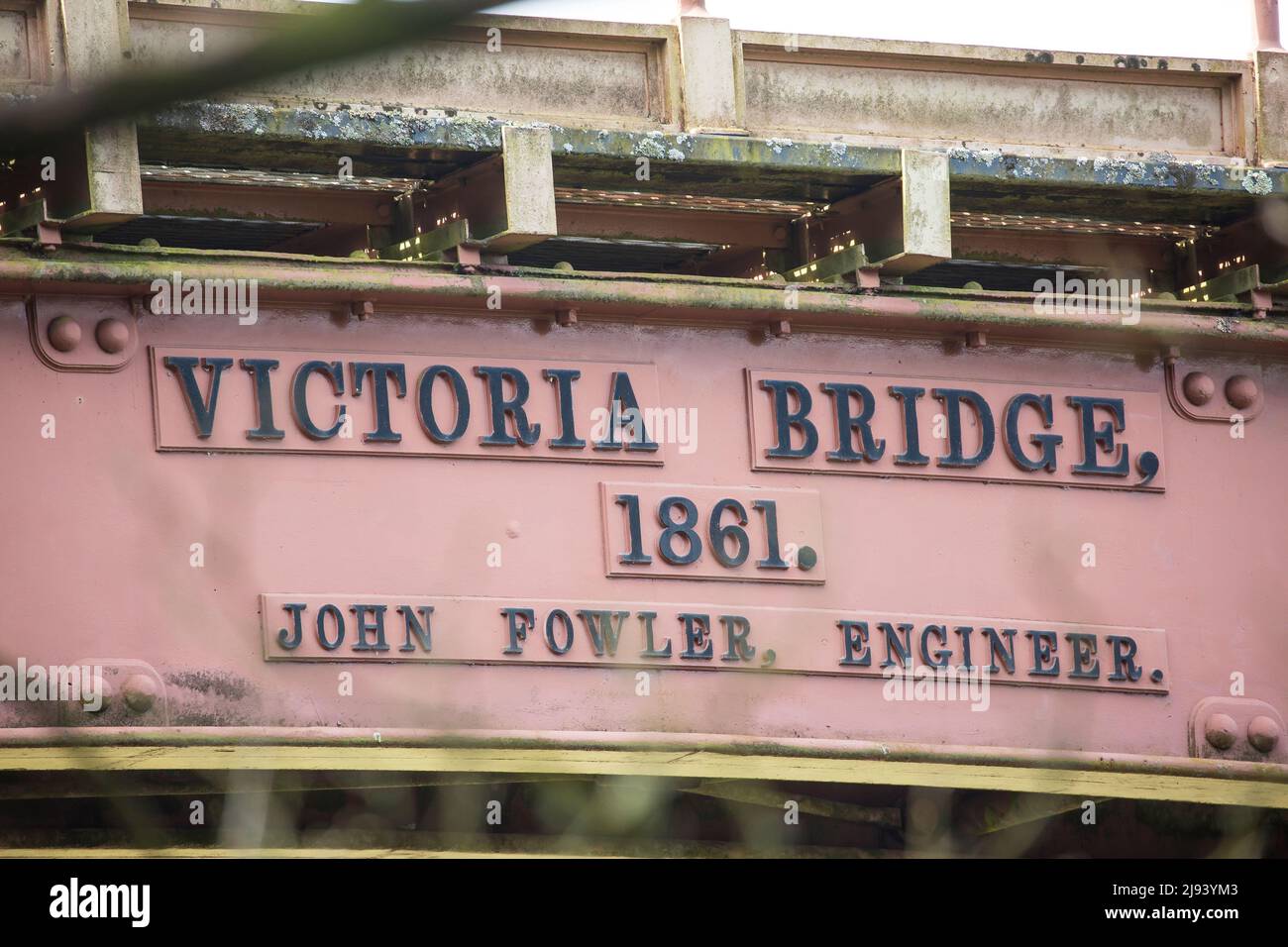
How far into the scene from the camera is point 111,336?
9352 millimetres

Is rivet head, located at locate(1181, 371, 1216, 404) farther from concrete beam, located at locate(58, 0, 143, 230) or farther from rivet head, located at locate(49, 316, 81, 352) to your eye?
rivet head, located at locate(49, 316, 81, 352)

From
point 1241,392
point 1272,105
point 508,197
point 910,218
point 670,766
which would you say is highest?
point 1272,105

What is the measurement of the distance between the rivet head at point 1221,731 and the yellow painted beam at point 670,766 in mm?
249

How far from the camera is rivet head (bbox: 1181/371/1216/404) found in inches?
449

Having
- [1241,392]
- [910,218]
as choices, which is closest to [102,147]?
[910,218]

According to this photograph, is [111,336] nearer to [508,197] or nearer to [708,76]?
[508,197]

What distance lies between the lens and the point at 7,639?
895 cm

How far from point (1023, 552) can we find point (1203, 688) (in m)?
1.31

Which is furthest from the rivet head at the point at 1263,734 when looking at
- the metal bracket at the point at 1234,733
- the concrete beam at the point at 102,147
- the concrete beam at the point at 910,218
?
the concrete beam at the point at 102,147

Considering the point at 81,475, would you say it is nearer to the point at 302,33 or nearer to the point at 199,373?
the point at 199,373

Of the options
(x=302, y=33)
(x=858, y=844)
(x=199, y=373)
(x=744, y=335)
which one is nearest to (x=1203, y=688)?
(x=858, y=844)

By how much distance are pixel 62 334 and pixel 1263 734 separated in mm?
6742

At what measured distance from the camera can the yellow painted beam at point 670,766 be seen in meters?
8.98

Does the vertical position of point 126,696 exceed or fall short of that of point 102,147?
it falls short
